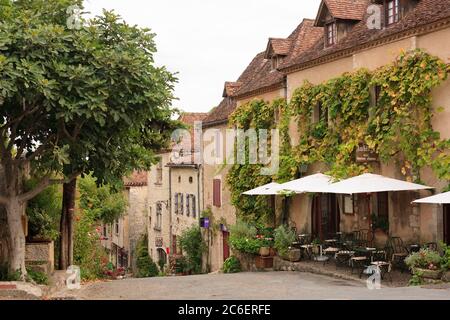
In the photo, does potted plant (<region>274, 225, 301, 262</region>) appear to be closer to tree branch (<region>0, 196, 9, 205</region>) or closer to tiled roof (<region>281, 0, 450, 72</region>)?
tiled roof (<region>281, 0, 450, 72</region>)

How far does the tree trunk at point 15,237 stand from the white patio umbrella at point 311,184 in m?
7.98

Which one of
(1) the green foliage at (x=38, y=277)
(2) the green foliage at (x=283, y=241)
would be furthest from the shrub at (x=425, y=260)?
(1) the green foliage at (x=38, y=277)

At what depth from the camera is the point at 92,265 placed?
78.8 ft

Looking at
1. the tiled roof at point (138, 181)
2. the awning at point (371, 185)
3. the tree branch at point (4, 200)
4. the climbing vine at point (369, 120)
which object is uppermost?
the climbing vine at point (369, 120)

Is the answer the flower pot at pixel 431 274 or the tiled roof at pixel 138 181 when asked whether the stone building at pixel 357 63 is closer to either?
the flower pot at pixel 431 274

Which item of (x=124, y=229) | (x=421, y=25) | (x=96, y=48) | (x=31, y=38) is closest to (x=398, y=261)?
(x=421, y=25)

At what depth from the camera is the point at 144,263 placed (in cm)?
4478

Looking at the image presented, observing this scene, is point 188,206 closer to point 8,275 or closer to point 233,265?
point 233,265

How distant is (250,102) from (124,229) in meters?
25.2

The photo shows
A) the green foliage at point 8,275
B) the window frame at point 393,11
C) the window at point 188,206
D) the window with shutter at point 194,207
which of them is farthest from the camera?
the window at point 188,206

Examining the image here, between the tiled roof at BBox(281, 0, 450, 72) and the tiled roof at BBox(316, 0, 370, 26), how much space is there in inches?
14.8

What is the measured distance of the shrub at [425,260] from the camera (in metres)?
15.3

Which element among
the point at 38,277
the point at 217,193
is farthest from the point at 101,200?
the point at 38,277

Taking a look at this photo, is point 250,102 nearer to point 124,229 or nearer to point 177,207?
point 177,207
